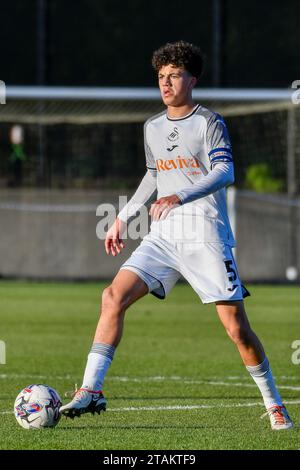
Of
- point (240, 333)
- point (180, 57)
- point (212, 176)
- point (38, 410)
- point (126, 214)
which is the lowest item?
point (38, 410)

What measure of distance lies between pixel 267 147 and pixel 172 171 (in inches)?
740

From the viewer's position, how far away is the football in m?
7.60

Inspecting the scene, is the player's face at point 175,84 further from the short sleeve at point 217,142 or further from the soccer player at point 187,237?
the short sleeve at point 217,142

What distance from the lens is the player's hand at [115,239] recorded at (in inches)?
321

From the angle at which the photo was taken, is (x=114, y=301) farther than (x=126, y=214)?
No

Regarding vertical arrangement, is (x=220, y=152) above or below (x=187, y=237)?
above

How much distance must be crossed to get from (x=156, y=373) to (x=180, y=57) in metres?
3.91

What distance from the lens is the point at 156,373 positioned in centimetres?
1102

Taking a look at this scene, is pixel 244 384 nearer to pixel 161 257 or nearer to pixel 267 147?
pixel 161 257

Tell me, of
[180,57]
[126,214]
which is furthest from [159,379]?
[180,57]

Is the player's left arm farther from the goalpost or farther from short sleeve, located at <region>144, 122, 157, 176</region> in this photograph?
the goalpost

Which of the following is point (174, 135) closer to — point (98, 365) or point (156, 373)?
point (98, 365)

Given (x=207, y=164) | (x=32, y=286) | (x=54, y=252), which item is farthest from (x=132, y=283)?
(x=54, y=252)

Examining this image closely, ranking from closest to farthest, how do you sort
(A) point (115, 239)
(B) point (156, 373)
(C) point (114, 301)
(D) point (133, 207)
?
1. (C) point (114, 301)
2. (A) point (115, 239)
3. (D) point (133, 207)
4. (B) point (156, 373)
